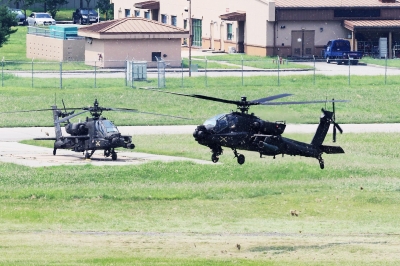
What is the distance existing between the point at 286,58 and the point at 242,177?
186ft

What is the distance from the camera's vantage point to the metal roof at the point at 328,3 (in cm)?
10912

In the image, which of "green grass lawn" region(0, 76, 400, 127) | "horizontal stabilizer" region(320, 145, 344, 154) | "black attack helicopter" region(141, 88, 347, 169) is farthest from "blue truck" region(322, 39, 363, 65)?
"black attack helicopter" region(141, 88, 347, 169)

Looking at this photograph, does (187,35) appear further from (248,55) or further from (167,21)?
(167,21)

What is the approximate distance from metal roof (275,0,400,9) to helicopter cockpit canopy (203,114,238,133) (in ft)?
236

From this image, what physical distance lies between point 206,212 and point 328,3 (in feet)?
218

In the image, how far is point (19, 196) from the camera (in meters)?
49.2

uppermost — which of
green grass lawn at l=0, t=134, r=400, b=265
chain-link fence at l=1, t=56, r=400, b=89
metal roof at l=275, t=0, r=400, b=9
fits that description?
metal roof at l=275, t=0, r=400, b=9

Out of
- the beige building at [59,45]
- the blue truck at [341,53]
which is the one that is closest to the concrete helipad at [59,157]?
the beige building at [59,45]

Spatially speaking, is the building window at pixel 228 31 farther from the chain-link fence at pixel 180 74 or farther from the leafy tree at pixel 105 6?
the leafy tree at pixel 105 6

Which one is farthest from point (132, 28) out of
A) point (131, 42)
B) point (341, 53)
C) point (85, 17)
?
point (85, 17)

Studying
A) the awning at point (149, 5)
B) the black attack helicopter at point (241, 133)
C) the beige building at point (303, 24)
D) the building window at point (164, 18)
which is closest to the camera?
the black attack helicopter at point (241, 133)

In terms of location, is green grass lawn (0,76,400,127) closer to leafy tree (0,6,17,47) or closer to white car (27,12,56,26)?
leafy tree (0,6,17,47)

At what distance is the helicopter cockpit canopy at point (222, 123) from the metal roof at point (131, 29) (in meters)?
62.9

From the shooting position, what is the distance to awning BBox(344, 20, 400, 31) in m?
109
